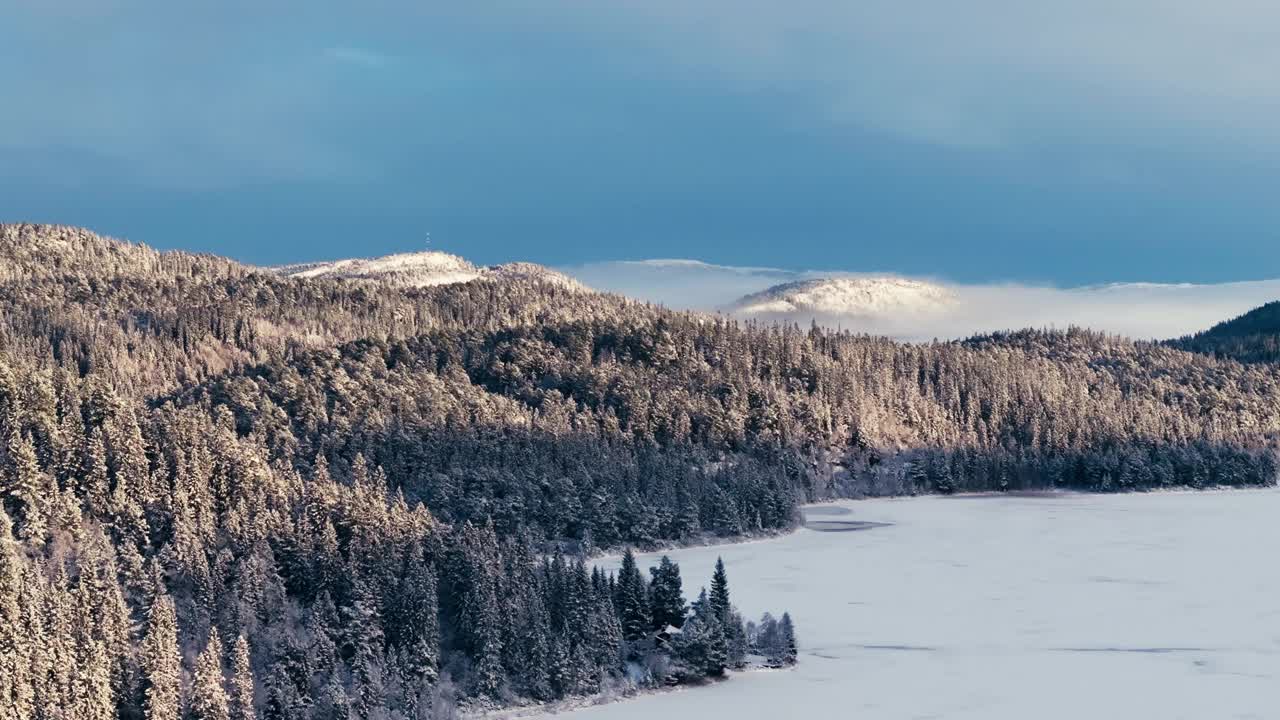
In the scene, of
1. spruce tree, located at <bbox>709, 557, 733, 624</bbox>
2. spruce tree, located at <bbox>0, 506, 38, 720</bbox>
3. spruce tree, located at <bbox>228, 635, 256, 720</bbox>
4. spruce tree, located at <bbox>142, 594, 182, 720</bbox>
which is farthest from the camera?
spruce tree, located at <bbox>709, 557, 733, 624</bbox>

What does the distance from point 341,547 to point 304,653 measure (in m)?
27.4

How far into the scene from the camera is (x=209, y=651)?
92312mm

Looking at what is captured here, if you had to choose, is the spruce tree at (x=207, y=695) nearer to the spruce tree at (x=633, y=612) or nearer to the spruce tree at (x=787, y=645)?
the spruce tree at (x=633, y=612)

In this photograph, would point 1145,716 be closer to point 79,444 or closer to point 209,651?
point 209,651

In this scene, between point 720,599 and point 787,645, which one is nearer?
point 787,645

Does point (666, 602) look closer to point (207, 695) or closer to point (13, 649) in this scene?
point (207, 695)

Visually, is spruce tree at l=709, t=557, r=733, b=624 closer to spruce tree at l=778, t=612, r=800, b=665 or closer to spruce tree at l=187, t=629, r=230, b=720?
spruce tree at l=778, t=612, r=800, b=665

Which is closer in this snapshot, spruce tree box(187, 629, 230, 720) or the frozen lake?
spruce tree box(187, 629, 230, 720)

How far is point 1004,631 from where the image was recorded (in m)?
134

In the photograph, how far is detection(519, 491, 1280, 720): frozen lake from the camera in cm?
10475

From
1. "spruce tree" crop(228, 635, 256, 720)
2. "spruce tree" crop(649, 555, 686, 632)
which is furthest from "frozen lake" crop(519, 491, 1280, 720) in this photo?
"spruce tree" crop(228, 635, 256, 720)

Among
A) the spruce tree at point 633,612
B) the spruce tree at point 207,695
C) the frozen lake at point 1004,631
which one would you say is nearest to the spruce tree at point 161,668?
the spruce tree at point 207,695

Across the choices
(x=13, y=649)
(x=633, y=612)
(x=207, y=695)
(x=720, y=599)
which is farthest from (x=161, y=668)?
(x=720, y=599)

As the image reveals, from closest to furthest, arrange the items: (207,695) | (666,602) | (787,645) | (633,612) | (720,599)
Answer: (207,695) → (633,612) → (787,645) → (720,599) → (666,602)
